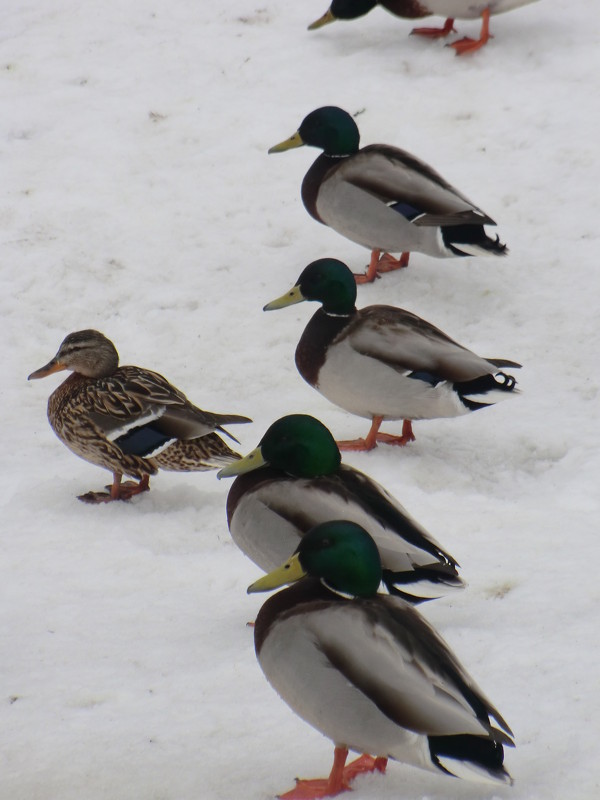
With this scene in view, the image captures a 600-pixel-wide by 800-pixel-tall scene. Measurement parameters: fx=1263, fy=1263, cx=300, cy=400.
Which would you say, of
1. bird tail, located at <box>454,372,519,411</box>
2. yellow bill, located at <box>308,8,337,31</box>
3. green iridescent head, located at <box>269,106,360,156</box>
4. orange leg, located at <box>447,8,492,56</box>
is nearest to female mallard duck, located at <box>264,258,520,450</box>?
bird tail, located at <box>454,372,519,411</box>

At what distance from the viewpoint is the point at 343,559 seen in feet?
10.9

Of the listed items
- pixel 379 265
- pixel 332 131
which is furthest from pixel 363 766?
pixel 332 131

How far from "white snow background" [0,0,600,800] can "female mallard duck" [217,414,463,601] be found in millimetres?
314

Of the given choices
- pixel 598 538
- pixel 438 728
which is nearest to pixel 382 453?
pixel 598 538

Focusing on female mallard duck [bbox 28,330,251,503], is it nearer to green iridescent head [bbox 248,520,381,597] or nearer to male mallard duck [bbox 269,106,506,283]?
male mallard duck [bbox 269,106,506,283]

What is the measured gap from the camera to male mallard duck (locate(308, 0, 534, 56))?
8.39 m

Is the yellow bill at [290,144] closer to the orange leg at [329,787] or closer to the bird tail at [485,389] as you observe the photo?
the bird tail at [485,389]

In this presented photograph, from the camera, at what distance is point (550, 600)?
169 inches

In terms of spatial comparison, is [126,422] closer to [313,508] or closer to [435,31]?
[313,508]

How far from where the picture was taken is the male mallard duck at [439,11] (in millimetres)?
8391

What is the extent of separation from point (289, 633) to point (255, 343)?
11.1 feet

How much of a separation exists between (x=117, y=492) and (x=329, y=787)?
2295 mm

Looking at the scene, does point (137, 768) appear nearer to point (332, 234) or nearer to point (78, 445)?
point (78, 445)

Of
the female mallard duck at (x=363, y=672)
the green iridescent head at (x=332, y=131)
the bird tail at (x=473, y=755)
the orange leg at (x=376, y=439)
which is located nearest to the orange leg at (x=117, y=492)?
the orange leg at (x=376, y=439)
